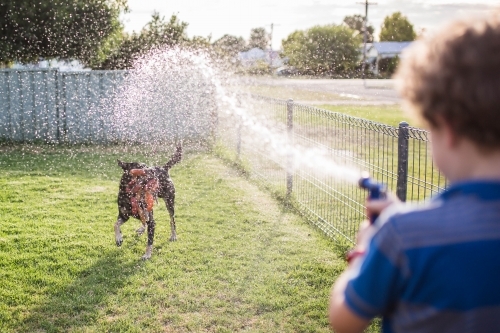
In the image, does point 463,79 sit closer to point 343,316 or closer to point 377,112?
point 343,316

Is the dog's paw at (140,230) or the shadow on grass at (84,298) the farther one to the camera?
the dog's paw at (140,230)

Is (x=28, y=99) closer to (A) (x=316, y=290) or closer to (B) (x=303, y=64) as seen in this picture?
(A) (x=316, y=290)

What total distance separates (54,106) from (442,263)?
13.2 meters

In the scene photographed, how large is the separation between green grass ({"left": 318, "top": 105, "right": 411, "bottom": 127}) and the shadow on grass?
41.0 ft

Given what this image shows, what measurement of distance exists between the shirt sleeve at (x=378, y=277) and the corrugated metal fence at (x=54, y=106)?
12.4m

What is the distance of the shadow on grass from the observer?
395 cm

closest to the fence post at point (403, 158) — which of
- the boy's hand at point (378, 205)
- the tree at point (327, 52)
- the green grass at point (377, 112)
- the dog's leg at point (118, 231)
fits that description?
the dog's leg at point (118, 231)

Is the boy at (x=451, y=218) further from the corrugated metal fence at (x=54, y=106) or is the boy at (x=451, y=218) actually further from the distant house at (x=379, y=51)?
the distant house at (x=379, y=51)

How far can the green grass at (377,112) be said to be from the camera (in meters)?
17.0

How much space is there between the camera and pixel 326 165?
7.16 m

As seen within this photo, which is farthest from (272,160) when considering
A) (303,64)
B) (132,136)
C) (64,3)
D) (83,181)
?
(303,64)

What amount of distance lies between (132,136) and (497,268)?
40.8 feet

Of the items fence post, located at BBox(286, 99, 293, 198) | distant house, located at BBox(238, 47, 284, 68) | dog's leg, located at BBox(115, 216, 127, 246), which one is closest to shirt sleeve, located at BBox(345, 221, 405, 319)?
dog's leg, located at BBox(115, 216, 127, 246)

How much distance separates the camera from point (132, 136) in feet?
42.7
